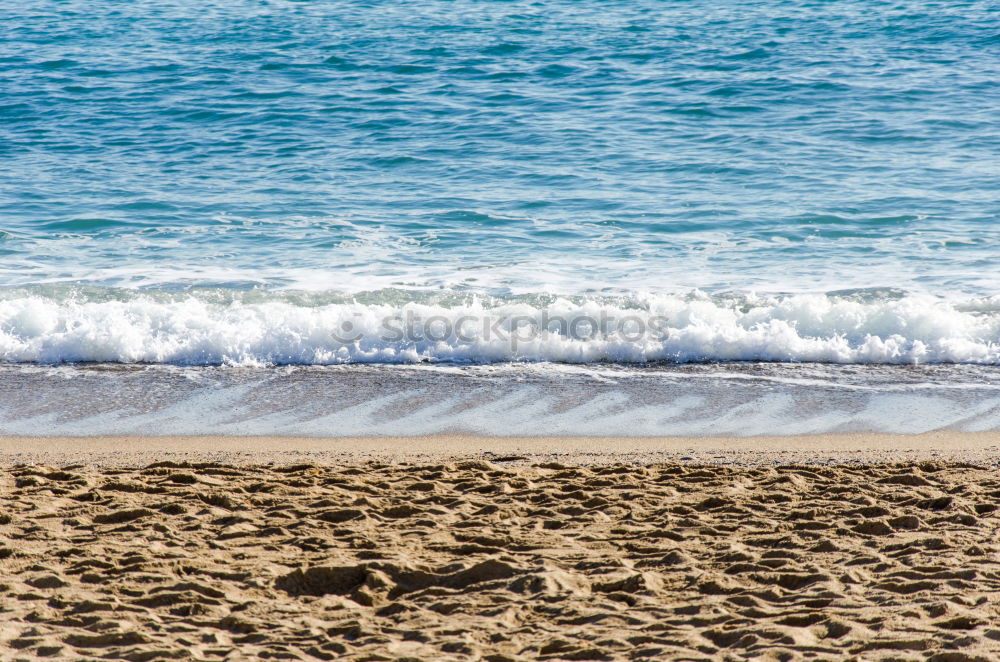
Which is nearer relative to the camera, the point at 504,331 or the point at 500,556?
the point at 500,556

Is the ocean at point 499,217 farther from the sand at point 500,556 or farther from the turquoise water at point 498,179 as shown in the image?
the sand at point 500,556

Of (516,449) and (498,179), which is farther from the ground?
(498,179)

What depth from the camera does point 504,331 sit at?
7.96 m

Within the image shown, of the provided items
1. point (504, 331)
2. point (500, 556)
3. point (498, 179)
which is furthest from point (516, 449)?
point (498, 179)

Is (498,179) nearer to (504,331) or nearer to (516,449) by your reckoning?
(504,331)

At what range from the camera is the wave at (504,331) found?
24.8ft

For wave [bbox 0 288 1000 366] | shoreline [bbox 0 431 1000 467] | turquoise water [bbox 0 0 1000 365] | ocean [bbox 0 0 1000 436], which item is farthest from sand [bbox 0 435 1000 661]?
turquoise water [bbox 0 0 1000 365]

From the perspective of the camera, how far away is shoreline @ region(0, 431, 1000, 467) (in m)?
5.54

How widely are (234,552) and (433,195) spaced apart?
27.5 ft

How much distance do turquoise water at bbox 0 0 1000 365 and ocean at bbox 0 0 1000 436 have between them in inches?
2.1

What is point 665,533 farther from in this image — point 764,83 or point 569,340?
point 764,83

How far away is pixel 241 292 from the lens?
9.11 meters

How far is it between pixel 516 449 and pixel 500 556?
5.75 feet

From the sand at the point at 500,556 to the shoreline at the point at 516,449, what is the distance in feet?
0.14
